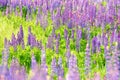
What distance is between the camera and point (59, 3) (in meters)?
10.3

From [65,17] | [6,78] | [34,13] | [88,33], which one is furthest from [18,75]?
[34,13]

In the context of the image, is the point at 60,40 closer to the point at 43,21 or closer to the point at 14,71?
the point at 43,21

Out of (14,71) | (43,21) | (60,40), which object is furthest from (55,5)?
(14,71)

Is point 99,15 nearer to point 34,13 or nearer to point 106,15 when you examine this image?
point 106,15

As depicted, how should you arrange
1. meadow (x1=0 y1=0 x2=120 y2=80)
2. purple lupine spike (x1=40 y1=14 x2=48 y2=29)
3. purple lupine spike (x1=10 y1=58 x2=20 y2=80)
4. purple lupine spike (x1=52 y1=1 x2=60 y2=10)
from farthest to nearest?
purple lupine spike (x1=52 y1=1 x2=60 y2=10) → purple lupine spike (x1=40 y1=14 x2=48 y2=29) → meadow (x1=0 y1=0 x2=120 y2=80) → purple lupine spike (x1=10 y1=58 x2=20 y2=80)

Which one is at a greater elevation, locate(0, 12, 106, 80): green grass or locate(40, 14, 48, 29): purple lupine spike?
locate(40, 14, 48, 29): purple lupine spike

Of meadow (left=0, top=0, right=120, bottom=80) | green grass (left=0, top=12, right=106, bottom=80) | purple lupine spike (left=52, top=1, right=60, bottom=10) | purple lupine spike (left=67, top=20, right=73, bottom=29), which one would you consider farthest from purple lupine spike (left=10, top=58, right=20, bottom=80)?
purple lupine spike (left=52, top=1, right=60, bottom=10)

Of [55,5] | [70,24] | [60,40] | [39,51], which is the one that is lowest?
[39,51]

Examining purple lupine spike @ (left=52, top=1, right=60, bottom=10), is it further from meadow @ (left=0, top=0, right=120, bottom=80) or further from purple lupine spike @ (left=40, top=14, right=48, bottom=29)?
purple lupine spike @ (left=40, top=14, right=48, bottom=29)

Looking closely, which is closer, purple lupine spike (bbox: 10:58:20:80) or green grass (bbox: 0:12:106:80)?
purple lupine spike (bbox: 10:58:20:80)

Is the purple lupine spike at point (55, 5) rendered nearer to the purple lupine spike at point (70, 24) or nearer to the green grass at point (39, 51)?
the green grass at point (39, 51)

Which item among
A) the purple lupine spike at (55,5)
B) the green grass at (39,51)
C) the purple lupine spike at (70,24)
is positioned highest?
the purple lupine spike at (55,5)

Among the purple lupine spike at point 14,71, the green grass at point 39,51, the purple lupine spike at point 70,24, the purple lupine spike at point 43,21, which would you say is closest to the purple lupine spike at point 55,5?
the green grass at point 39,51

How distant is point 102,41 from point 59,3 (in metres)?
3.79
